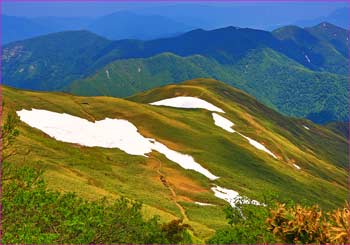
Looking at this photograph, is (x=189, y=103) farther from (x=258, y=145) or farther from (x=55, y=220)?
(x=55, y=220)

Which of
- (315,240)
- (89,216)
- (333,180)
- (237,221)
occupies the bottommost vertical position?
(333,180)

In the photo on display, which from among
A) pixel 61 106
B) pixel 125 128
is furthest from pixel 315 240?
pixel 61 106

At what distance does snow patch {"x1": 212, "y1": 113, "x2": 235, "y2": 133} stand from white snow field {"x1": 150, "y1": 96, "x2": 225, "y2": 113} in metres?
9.90

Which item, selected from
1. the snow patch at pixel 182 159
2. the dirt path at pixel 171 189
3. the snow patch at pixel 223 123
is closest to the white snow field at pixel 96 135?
the snow patch at pixel 182 159

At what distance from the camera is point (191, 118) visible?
124 meters

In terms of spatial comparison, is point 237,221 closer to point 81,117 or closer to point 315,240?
point 315,240

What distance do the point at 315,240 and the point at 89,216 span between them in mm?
13889

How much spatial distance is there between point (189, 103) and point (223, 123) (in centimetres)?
2520

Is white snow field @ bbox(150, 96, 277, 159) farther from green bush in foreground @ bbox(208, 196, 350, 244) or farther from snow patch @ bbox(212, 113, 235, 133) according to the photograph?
green bush in foreground @ bbox(208, 196, 350, 244)

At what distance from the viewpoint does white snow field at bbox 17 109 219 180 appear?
8628 cm

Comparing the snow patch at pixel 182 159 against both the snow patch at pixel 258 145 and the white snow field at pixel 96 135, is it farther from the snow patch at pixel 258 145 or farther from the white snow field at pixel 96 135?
the snow patch at pixel 258 145

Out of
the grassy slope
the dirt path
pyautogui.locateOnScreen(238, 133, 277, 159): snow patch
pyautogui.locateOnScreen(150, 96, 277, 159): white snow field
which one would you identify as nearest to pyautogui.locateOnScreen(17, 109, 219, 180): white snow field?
the grassy slope

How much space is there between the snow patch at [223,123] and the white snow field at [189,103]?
9.90 metres

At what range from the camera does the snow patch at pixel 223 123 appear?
420ft
